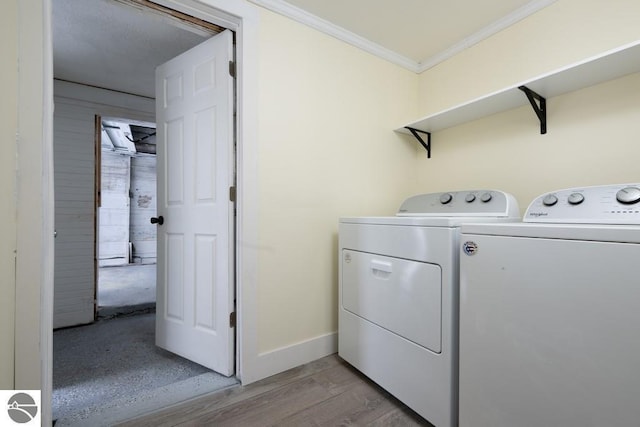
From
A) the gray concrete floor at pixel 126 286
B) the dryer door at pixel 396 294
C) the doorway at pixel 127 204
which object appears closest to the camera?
the dryer door at pixel 396 294

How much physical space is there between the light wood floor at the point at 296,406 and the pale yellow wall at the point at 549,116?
139cm

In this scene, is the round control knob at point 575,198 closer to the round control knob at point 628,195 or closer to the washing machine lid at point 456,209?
the round control knob at point 628,195

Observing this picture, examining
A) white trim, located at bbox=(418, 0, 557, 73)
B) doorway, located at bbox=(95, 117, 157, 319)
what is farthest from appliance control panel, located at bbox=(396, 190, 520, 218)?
doorway, located at bbox=(95, 117, 157, 319)

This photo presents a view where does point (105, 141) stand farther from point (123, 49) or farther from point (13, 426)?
point (13, 426)

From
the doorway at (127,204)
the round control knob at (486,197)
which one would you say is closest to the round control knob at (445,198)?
the round control knob at (486,197)

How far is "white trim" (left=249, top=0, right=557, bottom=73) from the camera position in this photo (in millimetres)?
1522

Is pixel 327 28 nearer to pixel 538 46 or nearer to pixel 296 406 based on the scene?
pixel 538 46

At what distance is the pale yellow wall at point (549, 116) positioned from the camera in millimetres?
1251

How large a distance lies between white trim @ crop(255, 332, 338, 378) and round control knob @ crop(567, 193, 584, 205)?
56.8 inches

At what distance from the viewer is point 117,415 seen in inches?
48.5

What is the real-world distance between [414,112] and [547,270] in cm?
175

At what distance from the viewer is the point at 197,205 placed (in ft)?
5.42

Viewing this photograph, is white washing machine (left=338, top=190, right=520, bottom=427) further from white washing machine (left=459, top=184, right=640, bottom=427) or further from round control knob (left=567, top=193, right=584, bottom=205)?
round control knob (left=567, top=193, right=584, bottom=205)

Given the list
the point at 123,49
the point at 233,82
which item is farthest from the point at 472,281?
the point at 123,49
